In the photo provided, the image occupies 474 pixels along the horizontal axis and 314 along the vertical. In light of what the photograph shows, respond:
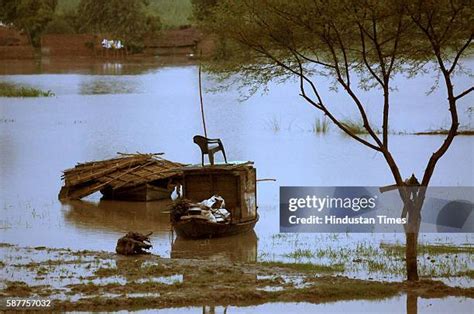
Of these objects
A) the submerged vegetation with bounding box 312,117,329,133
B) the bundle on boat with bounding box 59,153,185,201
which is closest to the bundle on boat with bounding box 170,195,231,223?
the bundle on boat with bounding box 59,153,185,201

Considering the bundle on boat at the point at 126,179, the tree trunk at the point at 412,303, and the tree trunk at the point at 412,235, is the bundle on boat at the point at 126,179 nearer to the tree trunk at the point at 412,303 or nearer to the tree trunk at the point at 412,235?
the tree trunk at the point at 412,235

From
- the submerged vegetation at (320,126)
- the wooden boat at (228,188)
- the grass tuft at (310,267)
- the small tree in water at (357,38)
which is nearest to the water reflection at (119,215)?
the wooden boat at (228,188)

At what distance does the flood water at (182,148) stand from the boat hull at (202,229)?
14 cm

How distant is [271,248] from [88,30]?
234 feet

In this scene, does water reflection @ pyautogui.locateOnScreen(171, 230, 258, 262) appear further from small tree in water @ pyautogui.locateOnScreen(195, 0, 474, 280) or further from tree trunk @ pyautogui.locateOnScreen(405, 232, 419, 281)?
tree trunk @ pyautogui.locateOnScreen(405, 232, 419, 281)

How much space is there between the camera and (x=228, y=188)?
63.3 ft

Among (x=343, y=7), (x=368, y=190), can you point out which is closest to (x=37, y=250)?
(x=343, y=7)

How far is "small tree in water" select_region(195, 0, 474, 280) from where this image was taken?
14.9 metres

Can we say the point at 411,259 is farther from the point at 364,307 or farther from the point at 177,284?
the point at 177,284

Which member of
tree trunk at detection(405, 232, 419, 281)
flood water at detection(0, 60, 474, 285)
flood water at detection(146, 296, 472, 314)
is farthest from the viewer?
flood water at detection(0, 60, 474, 285)

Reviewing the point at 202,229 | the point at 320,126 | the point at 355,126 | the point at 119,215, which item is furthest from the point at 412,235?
the point at 320,126

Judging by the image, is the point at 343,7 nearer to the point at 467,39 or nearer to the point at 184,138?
the point at 467,39

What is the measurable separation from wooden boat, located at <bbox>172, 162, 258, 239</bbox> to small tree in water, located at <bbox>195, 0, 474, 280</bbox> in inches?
86.7

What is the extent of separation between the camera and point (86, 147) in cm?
3538
